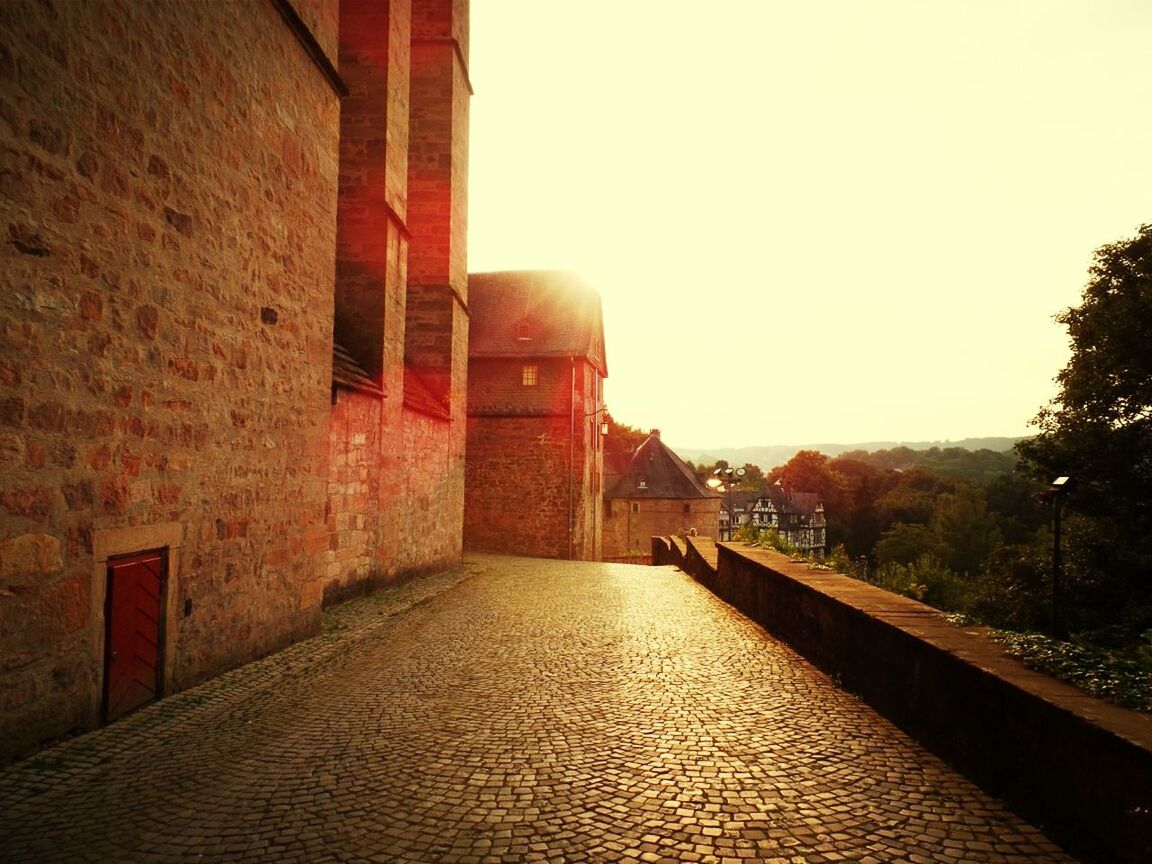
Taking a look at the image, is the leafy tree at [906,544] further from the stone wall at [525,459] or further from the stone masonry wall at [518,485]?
the stone masonry wall at [518,485]

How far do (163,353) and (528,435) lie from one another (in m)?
20.1

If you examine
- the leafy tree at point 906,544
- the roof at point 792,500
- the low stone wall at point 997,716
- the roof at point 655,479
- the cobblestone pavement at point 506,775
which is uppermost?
the roof at point 655,479

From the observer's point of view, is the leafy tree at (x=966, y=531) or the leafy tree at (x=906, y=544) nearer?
the leafy tree at (x=966, y=531)

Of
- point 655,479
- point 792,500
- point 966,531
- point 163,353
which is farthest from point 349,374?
point 792,500

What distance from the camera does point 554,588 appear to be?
12.2 meters

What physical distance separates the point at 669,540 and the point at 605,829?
18693mm

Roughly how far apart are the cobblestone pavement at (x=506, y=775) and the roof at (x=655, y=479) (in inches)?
1381

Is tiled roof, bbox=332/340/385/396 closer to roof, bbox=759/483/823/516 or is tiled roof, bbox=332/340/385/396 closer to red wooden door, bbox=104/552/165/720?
red wooden door, bbox=104/552/165/720

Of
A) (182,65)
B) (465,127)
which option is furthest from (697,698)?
(465,127)

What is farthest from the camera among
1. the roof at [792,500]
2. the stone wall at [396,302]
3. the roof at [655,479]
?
the roof at [792,500]

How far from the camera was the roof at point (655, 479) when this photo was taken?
41406 mm

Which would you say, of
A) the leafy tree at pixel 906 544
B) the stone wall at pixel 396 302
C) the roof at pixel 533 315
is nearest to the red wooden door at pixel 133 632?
the stone wall at pixel 396 302

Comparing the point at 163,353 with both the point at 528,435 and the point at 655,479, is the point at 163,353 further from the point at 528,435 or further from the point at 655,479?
the point at 655,479

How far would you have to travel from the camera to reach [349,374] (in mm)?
9508
